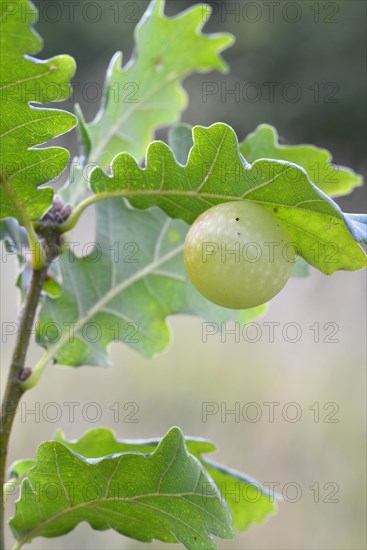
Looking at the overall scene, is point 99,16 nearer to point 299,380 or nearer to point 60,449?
point 299,380

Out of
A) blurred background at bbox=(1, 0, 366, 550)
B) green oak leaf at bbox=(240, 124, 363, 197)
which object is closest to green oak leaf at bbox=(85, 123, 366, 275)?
green oak leaf at bbox=(240, 124, 363, 197)

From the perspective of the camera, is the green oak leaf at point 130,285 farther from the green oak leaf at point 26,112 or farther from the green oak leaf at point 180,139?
the green oak leaf at point 26,112

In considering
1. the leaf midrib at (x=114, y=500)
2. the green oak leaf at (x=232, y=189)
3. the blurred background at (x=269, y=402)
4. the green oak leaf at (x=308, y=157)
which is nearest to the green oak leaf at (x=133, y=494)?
the leaf midrib at (x=114, y=500)

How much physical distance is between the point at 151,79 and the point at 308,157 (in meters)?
0.35

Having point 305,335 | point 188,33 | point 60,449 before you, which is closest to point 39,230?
point 60,449

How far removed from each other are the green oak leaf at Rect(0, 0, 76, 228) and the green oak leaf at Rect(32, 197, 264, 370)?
0.29 meters

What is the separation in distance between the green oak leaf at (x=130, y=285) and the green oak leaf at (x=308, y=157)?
0.19 metres

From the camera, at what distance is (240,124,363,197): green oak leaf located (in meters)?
1.17

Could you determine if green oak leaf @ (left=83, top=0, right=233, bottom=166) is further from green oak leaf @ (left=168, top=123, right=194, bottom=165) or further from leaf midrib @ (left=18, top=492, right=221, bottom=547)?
leaf midrib @ (left=18, top=492, right=221, bottom=547)

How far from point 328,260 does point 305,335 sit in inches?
100

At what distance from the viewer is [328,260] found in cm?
90

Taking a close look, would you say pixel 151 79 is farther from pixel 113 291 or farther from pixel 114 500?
pixel 114 500

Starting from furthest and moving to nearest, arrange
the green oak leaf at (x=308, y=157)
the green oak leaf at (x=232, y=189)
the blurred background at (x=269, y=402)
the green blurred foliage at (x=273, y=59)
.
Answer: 1. the green blurred foliage at (x=273, y=59)
2. the blurred background at (x=269, y=402)
3. the green oak leaf at (x=308, y=157)
4. the green oak leaf at (x=232, y=189)

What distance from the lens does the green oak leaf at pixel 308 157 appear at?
1.17 metres
